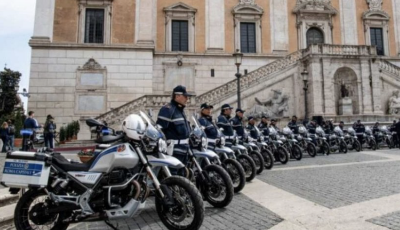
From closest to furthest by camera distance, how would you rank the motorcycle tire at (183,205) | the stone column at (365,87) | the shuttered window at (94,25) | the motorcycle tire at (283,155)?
1. the motorcycle tire at (183,205)
2. the motorcycle tire at (283,155)
3. the stone column at (365,87)
4. the shuttered window at (94,25)

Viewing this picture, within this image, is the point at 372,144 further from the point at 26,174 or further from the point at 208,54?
the point at 26,174

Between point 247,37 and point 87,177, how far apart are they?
25.7m

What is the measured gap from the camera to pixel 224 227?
4.66 meters

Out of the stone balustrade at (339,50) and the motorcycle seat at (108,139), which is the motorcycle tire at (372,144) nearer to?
the stone balustrade at (339,50)

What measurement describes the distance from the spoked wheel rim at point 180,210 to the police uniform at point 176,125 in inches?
63.9

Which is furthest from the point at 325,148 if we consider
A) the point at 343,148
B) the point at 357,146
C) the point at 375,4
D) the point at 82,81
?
the point at 375,4

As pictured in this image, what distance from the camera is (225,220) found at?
502 cm

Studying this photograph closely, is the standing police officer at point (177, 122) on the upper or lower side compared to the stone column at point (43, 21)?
lower

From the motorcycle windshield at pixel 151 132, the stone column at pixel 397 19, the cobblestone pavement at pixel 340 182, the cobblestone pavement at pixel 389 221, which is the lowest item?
the cobblestone pavement at pixel 389 221

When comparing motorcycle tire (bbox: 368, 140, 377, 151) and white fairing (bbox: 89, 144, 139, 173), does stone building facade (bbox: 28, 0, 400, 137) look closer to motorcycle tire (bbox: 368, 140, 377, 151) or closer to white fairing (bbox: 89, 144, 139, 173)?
motorcycle tire (bbox: 368, 140, 377, 151)

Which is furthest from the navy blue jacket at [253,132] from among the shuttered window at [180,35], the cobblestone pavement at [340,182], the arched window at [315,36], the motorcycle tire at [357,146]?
the arched window at [315,36]

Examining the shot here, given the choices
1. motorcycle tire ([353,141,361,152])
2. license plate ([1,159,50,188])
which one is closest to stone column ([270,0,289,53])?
motorcycle tire ([353,141,361,152])

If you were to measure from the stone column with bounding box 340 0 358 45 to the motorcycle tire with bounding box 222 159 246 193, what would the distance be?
1049 inches

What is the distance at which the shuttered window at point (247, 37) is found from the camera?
2770 centimetres
